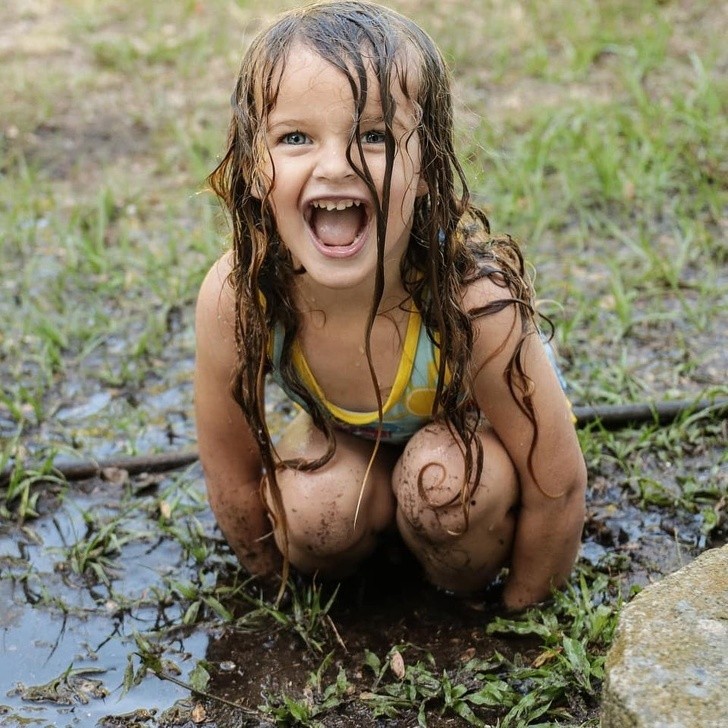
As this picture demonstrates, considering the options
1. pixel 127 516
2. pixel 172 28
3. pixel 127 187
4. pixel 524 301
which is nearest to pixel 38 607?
pixel 127 516

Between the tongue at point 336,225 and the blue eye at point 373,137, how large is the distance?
14 cm

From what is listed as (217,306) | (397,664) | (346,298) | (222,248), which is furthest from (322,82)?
(397,664)

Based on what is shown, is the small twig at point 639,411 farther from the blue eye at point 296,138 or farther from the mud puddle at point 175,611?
the blue eye at point 296,138

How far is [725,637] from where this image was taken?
1.75m

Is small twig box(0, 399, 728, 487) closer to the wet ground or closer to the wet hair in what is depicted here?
the wet ground

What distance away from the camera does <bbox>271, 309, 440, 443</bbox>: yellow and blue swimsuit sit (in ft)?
7.62

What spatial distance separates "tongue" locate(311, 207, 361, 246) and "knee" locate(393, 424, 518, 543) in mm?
511

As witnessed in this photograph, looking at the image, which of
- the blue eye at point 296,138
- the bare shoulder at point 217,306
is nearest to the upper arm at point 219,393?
the bare shoulder at point 217,306

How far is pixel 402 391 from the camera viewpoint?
2.37 meters

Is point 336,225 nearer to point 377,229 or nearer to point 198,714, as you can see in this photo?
point 377,229

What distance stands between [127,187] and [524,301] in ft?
9.04

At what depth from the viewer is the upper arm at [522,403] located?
224cm

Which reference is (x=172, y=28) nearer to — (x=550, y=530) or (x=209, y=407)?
(x=209, y=407)

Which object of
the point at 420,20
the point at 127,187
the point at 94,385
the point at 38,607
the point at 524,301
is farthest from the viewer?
the point at 420,20
